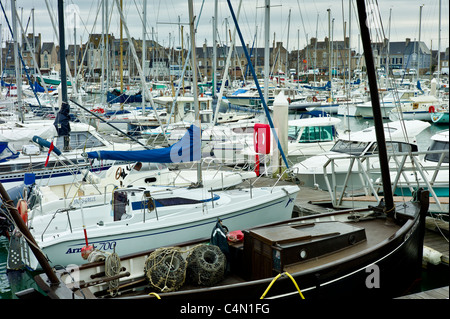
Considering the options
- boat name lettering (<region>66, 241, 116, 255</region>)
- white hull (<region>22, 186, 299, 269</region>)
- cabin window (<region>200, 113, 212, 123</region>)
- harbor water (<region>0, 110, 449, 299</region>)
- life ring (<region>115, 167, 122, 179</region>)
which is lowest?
harbor water (<region>0, 110, 449, 299</region>)

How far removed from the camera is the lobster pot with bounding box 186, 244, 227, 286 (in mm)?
7438

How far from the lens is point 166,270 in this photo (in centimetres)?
729

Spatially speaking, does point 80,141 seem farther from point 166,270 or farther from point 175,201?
point 166,270

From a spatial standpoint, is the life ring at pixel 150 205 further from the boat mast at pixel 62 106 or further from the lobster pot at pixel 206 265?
the boat mast at pixel 62 106

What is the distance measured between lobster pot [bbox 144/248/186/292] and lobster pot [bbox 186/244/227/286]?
187 millimetres

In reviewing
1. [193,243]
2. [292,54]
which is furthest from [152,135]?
[292,54]

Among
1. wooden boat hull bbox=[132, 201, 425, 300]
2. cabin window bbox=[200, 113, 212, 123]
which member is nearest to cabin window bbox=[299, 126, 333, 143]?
cabin window bbox=[200, 113, 212, 123]

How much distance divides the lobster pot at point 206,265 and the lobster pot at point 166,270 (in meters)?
0.19

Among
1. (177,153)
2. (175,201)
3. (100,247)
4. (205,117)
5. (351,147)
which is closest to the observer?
(100,247)

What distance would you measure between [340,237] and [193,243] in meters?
2.51

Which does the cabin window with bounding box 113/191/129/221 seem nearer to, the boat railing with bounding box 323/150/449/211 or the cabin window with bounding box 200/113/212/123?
the boat railing with bounding box 323/150/449/211

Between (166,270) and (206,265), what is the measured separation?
0.60 meters

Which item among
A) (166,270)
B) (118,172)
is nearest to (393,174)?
(118,172)

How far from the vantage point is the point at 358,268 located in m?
7.75
